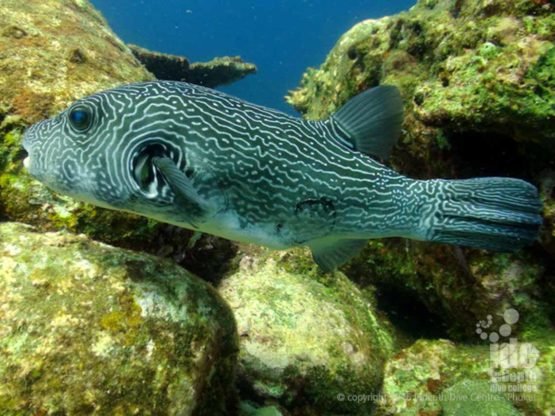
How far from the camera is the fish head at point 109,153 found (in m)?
3.15

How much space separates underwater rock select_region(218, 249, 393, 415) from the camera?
4.57 metres

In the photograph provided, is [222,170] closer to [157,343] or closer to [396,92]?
[157,343]

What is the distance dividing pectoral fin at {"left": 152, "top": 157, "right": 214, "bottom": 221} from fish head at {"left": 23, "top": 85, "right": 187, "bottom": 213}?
96 mm

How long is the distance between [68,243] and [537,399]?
14.2 ft

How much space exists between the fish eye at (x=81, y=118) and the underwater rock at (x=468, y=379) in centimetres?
400

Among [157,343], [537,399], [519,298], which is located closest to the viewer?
[157,343]

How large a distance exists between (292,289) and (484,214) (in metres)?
2.56

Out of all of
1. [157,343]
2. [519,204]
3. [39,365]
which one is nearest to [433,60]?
[519,204]

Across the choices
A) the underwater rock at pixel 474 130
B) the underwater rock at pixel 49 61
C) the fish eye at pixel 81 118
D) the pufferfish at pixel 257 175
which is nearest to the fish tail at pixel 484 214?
the pufferfish at pixel 257 175

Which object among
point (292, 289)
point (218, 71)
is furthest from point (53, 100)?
point (218, 71)

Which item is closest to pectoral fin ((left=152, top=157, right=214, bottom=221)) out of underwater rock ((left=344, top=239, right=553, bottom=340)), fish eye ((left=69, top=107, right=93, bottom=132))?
fish eye ((left=69, top=107, right=93, bottom=132))

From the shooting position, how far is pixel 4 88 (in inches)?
166

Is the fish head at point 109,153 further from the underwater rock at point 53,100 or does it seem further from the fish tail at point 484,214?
the fish tail at point 484,214

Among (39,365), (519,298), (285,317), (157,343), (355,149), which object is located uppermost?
(355,149)
